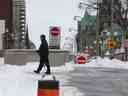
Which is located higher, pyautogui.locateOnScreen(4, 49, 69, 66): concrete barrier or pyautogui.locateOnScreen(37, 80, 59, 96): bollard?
pyautogui.locateOnScreen(37, 80, 59, 96): bollard

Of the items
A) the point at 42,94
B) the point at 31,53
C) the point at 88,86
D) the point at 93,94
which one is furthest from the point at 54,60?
the point at 42,94

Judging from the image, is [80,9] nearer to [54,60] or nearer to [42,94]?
A: [54,60]

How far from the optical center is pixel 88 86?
20.6 meters

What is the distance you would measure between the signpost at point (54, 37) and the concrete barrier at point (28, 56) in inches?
27.0

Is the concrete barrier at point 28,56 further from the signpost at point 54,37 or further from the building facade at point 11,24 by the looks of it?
the building facade at point 11,24

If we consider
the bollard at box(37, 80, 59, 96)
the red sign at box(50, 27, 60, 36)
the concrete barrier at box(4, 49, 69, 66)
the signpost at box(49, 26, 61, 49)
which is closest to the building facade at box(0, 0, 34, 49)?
the concrete barrier at box(4, 49, 69, 66)

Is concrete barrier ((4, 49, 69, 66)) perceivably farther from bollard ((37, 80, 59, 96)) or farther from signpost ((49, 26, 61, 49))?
bollard ((37, 80, 59, 96))

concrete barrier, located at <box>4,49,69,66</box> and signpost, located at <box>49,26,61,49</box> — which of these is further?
concrete barrier, located at <box>4,49,69,66</box>

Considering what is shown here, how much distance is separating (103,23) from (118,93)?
2833 inches

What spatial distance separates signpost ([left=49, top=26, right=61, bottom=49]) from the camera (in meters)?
31.7

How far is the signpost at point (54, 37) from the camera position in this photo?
31.7 metres

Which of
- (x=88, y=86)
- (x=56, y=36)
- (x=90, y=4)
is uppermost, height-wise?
(x=90, y=4)

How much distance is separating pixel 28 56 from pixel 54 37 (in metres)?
3.57

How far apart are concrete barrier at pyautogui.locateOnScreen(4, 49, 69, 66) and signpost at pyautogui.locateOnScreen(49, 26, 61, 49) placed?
69 centimetres
